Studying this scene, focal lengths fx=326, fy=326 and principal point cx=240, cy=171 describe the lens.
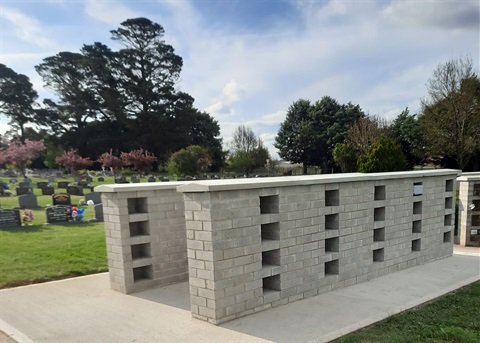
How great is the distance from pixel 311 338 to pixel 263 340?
695mm

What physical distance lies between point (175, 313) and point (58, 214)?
32.0 ft

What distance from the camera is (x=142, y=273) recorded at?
7480 mm

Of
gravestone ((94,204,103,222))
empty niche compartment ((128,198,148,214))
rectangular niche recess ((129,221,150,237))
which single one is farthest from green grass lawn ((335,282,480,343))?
gravestone ((94,204,103,222))

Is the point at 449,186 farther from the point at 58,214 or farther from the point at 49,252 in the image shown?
the point at 58,214

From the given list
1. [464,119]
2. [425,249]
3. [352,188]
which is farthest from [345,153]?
[352,188]

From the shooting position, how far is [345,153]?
93.6 feet

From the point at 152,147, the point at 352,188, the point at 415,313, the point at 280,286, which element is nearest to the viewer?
the point at 415,313

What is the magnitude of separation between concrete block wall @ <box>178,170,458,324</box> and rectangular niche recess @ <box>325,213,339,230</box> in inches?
0.8

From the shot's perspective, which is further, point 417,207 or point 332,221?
point 417,207

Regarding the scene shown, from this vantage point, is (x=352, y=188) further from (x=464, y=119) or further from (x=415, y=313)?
(x=464, y=119)

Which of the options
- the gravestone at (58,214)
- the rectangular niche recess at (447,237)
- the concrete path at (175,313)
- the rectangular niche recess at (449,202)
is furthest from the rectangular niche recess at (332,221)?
the gravestone at (58,214)

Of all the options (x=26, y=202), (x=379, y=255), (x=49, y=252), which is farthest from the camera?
(x=26, y=202)

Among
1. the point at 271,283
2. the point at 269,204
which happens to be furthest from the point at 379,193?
the point at 271,283

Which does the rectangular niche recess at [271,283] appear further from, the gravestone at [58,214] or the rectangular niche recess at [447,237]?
the gravestone at [58,214]
